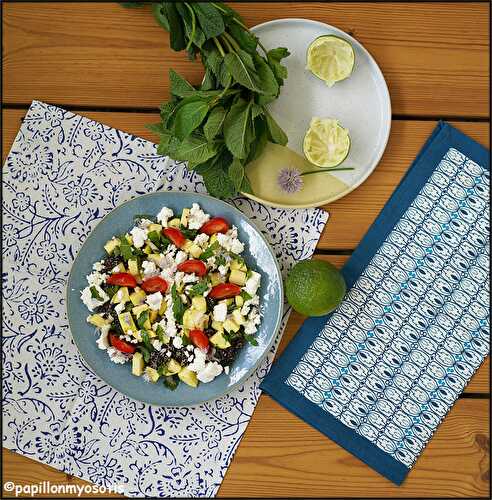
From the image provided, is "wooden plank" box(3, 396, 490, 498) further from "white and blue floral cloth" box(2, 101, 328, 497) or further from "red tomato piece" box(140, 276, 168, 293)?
"red tomato piece" box(140, 276, 168, 293)

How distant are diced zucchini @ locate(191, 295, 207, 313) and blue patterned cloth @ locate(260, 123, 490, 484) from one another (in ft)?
0.58

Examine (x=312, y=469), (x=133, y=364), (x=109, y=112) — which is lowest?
(x=312, y=469)

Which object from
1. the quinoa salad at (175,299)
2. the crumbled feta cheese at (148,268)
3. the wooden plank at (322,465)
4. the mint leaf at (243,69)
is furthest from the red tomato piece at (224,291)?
the mint leaf at (243,69)

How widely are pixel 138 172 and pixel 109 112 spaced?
126 millimetres

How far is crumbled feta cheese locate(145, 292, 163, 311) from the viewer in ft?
3.46

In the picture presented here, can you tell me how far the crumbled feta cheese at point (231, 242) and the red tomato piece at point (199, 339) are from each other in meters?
0.15

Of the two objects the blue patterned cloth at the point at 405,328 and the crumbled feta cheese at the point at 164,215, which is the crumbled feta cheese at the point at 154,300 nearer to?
the crumbled feta cheese at the point at 164,215

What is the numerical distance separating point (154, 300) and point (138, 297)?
0.03 meters

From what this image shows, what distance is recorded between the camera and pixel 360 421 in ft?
3.64

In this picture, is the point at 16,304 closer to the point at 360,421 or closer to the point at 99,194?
the point at 99,194

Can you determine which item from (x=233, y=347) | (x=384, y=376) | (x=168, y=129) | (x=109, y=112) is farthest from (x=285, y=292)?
(x=109, y=112)

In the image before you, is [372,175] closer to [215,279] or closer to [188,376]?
[215,279]

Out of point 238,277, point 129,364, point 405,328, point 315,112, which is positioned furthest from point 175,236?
point 405,328

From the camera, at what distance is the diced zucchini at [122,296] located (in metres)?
1.06
